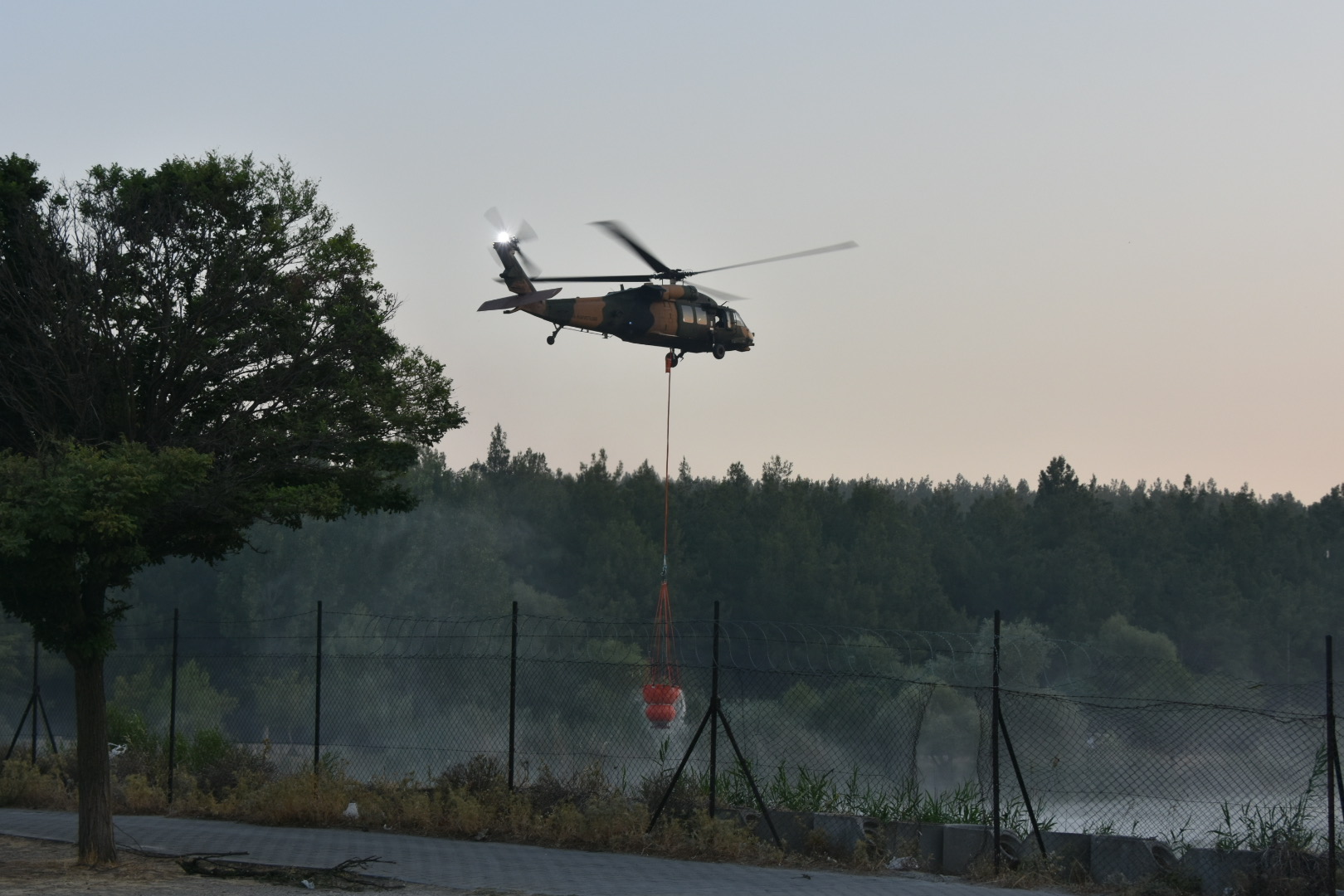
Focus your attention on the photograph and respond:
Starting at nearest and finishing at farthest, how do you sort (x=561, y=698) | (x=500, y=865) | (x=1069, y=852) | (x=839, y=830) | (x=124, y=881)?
(x=124, y=881), (x=1069, y=852), (x=500, y=865), (x=839, y=830), (x=561, y=698)

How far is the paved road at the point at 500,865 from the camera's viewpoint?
12320mm

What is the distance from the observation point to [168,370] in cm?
1346

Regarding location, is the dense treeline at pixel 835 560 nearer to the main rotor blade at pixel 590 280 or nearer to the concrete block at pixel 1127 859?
the main rotor blade at pixel 590 280

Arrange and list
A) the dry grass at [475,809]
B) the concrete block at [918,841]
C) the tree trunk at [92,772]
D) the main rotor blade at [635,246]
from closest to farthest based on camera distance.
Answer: the tree trunk at [92,772] < the concrete block at [918,841] < the dry grass at [475,809] < the main rotor blade at [635,246]

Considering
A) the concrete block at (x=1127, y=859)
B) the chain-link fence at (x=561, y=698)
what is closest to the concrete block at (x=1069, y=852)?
the concrete block at (x=1127, y=859)

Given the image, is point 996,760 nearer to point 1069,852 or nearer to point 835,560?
point 1069,852

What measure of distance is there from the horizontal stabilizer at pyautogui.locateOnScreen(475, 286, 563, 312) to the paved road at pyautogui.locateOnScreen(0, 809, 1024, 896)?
11781 millimetres

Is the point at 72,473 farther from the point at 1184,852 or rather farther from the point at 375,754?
the point at 375,754

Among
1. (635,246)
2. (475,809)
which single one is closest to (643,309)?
→ (635,246)

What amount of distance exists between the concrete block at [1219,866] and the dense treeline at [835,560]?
→ 73.4 m

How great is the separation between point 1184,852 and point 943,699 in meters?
54.9

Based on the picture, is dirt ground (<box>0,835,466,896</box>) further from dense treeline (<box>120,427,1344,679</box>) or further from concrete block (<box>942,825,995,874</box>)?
dense treeline (<box>120,427,1344,679</box>)

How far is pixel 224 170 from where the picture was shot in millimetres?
13773

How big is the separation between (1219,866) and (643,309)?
17741mm
